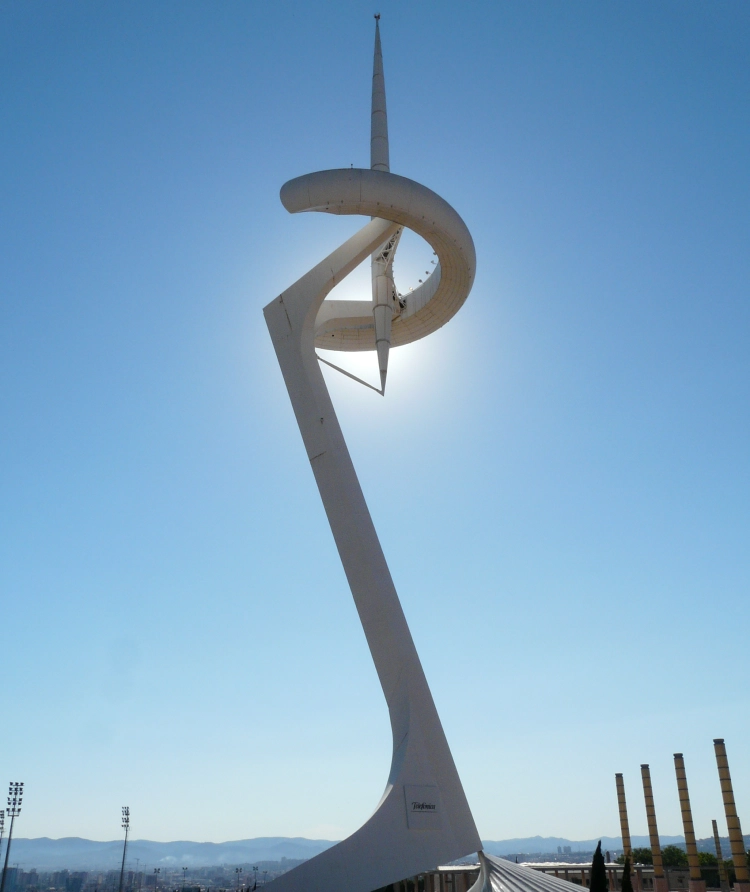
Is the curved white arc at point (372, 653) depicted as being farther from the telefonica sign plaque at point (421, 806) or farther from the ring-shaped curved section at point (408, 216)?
the ring-shaped curved section at point (408, 216)

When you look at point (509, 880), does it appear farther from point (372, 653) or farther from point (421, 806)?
point (372, 653)

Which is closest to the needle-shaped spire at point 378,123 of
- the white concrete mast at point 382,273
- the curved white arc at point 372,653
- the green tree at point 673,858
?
the white concrete mast at point 382,273

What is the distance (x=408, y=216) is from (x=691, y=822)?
1113 inches

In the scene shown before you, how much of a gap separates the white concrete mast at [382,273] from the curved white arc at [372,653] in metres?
1.91

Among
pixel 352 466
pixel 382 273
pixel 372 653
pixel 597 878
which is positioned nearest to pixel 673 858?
pixel 597 878

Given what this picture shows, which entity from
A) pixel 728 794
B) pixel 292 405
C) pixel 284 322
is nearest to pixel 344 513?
pixel 292 405

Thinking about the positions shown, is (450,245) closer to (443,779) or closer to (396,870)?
(443,779)

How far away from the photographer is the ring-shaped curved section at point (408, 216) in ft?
62.0

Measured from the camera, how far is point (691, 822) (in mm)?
33500

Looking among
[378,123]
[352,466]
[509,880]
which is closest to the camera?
[509,880]

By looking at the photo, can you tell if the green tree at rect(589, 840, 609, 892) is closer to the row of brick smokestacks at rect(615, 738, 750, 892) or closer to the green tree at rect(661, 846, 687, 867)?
the row of brick smokestacks at rect(615, 738, 750, 892)

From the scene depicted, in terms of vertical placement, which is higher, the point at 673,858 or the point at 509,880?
the point at 509,880

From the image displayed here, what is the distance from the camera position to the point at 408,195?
19.1 m

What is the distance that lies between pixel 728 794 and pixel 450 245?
2498cm
